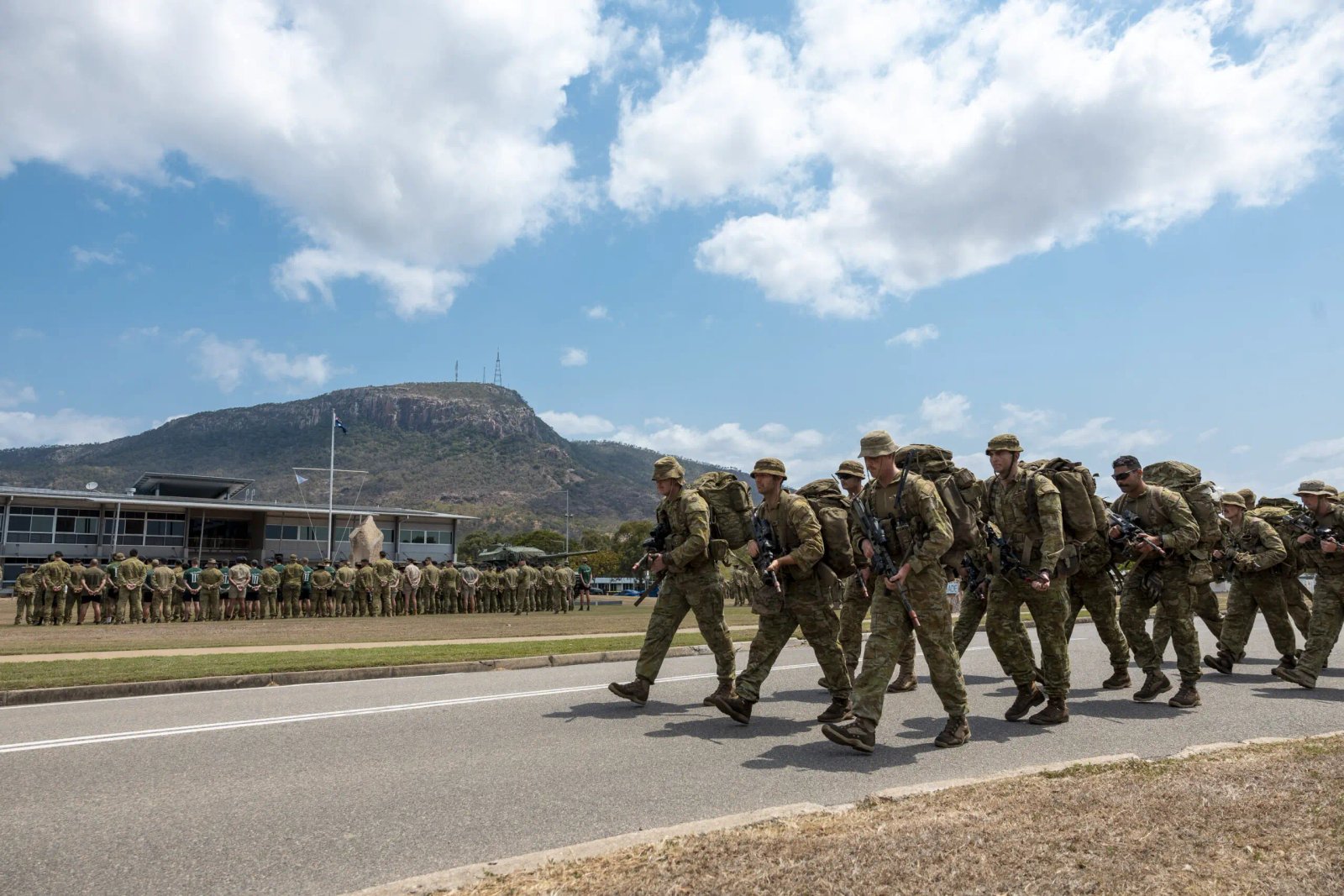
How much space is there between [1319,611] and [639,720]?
23.7ft

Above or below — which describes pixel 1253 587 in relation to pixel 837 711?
above

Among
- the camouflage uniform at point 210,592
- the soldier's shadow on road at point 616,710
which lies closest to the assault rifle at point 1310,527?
the soldier's shadow on road at point 616,710

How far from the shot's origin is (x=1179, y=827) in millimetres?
3605

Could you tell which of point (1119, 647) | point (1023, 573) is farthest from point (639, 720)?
point (1119, 647)

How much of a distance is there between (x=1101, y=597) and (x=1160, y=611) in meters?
0.59

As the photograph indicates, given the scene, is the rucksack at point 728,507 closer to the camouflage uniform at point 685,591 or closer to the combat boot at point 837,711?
the camouflage uniform at point 685,591

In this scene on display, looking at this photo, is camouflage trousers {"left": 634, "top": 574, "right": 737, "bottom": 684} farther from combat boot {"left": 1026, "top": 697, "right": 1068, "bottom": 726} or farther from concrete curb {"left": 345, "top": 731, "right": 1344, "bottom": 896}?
concrete curb {"left": 345, "top": 731, "right": 1344, "bottom": 896}

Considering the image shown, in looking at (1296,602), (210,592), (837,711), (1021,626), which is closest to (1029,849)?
(837,711)

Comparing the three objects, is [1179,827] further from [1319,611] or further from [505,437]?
[505,437]

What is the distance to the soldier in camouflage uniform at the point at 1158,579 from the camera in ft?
26.5

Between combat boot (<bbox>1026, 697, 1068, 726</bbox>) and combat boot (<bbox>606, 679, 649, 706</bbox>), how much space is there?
10.4 feet

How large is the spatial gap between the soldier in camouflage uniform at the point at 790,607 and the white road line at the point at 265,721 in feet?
7.34

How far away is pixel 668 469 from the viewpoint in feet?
26.1

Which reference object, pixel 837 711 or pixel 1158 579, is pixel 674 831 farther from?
pixel 1158 579
